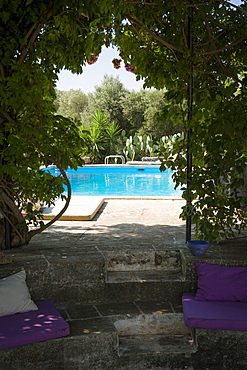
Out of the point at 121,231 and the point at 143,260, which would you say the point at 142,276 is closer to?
the point at 143,260

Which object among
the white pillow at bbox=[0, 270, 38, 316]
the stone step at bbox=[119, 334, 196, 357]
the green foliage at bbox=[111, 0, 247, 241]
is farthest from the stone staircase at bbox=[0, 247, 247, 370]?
the green foliage at bbox=[111, 0, 247, 241]

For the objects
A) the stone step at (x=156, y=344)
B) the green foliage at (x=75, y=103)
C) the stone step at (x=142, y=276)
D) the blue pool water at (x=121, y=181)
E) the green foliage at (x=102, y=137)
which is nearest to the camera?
the stone step at (x=156, y=344)

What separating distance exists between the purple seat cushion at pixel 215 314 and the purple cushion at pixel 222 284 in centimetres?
8

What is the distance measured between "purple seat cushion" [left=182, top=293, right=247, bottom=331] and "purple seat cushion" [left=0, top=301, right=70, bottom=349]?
38.4 inches

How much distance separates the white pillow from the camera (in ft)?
11.8

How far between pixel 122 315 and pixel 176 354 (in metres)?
0.56

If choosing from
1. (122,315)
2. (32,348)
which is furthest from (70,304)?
(32,348)

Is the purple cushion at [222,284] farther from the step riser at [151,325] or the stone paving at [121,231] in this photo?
the stone paving at [121,231]

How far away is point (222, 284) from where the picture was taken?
393 cm

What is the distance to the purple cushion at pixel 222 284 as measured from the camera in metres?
3.88

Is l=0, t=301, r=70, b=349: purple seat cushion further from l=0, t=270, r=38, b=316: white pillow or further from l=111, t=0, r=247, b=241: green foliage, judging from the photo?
l=111, t=0, r=247, b=241: green foliage

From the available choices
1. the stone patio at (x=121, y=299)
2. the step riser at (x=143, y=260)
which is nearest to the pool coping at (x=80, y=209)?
the stone patio at (x=121, y=299)

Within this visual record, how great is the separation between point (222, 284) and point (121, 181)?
10.2 m

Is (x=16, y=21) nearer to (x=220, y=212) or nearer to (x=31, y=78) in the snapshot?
(x=31, y=78)
